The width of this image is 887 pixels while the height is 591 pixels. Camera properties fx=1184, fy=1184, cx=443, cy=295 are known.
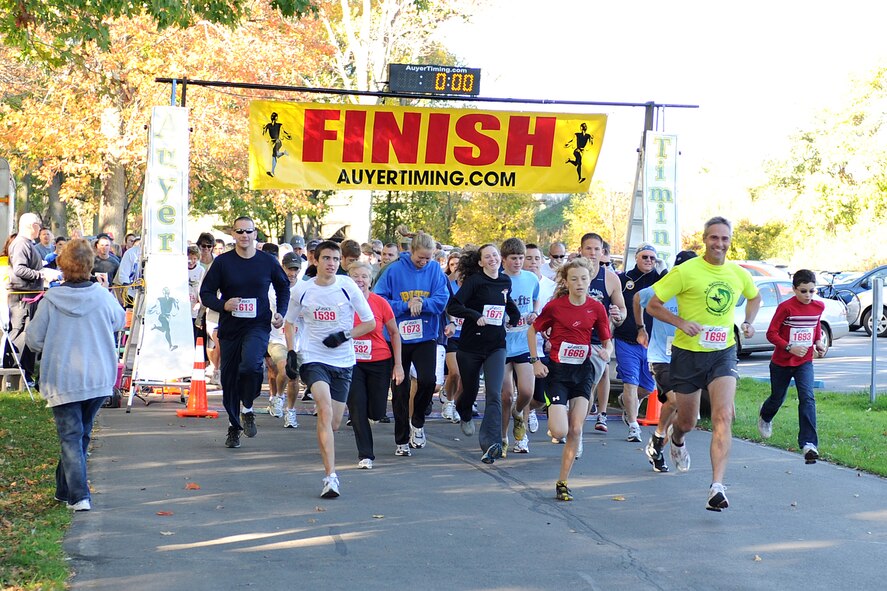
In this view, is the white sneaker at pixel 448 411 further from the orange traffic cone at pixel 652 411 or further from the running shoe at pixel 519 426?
the running shoe at pixel 519 426

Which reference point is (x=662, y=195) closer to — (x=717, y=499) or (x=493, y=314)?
(x=493, y=314)

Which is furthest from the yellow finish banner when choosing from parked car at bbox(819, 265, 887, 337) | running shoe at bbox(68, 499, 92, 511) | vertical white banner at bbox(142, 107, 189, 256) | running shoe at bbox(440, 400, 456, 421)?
parked car at bbox(819, 265, 887, 337)

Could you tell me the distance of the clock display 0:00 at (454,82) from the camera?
13.9 meters

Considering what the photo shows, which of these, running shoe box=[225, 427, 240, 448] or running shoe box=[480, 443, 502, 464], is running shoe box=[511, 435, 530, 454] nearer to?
running shoe box=[480, 443, 502, 464]

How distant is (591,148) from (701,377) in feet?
22.5

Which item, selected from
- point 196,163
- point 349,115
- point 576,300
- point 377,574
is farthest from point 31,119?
point 377,574

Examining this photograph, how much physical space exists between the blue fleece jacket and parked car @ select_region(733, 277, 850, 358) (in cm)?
1091

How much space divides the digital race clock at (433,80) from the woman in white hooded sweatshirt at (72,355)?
6517mm

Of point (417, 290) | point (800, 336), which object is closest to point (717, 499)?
point (800, 336)

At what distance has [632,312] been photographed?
39.9ft

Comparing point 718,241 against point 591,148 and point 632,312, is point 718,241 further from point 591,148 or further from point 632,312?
point 591,148

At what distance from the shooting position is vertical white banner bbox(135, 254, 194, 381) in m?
13.2

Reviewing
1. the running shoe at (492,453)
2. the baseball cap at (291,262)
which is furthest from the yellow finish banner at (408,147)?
the running shoe at (492,453)

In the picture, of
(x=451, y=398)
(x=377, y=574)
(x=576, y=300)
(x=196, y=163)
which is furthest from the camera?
(x=196, y=163)
